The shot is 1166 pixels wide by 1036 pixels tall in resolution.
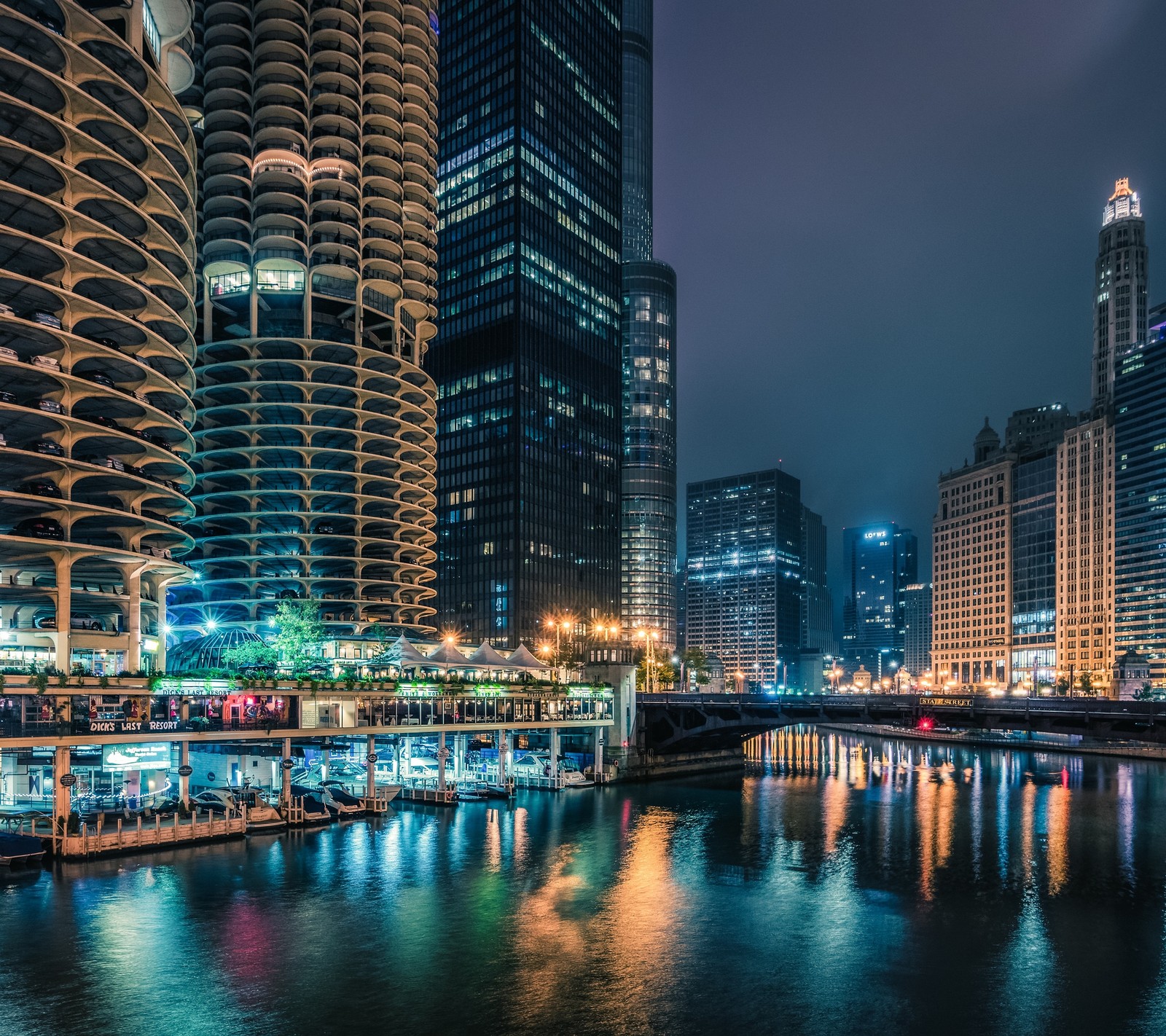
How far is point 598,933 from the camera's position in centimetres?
6138

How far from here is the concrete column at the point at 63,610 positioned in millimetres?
98375

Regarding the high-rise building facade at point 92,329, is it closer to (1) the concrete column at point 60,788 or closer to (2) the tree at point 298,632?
(2) the tree at point 298,632

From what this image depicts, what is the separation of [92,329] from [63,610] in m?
28.6

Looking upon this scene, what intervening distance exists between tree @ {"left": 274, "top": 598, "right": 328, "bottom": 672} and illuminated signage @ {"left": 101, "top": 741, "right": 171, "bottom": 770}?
33951 millimetres

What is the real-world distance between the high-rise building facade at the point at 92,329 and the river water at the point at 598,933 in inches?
1509

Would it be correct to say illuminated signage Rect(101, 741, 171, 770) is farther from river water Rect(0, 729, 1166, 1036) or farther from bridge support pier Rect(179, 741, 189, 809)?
river water Rect(0, 729, 1166, 1036)

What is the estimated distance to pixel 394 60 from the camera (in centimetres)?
16850

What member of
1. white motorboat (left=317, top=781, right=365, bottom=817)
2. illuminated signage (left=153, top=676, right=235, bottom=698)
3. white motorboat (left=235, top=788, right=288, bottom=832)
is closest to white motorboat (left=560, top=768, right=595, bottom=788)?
white motorboat (left=317, top=781, right=365, bottom=817)

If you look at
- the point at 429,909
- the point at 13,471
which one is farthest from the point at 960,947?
the point at 13,471

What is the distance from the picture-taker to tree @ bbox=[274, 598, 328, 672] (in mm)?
134500

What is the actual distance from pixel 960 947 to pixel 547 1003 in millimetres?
25855

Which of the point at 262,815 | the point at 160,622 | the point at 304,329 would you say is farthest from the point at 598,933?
the point at 304,329

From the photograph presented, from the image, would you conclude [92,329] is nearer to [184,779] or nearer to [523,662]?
[184,779]

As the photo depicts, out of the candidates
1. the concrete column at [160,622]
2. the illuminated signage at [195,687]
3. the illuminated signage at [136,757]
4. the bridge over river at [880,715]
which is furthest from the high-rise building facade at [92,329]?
the bridge over river at [880,715]
